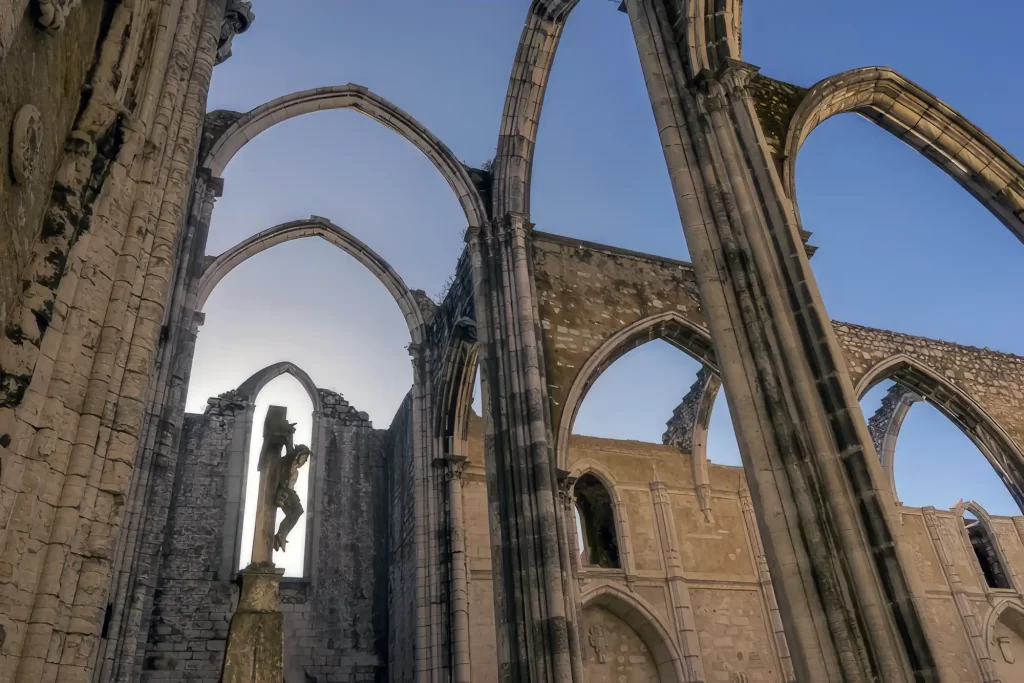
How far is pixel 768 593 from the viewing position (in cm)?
1294

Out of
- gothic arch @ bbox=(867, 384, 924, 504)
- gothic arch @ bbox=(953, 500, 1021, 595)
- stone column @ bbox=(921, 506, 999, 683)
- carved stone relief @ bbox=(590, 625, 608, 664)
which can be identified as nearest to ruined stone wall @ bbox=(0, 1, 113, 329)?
carved stone relief @ bbox=(590, 625, 608, 664)

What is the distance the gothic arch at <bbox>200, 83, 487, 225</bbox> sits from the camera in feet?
30.8

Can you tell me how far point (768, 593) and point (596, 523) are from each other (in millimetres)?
3317

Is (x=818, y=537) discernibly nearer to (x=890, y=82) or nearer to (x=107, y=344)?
(x=107, y=344)

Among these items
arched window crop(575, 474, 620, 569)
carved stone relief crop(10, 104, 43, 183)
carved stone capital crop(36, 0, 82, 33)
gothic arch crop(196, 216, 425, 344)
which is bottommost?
carved stone relief crop(10, 104, 43, 183)

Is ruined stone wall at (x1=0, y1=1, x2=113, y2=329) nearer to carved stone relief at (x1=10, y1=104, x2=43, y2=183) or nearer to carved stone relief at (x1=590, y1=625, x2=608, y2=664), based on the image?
carved stone relief at (x1=10, y1=104, x2=43, y2=183)

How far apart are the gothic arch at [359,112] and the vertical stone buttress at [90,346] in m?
5.95

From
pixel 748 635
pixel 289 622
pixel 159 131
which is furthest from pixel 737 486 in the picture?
pixel 159 131

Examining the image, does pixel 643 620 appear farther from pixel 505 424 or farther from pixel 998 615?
pixel 998 615

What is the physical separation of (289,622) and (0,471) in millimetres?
10650

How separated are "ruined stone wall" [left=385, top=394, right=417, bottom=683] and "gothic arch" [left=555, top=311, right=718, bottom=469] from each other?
350 centimetres

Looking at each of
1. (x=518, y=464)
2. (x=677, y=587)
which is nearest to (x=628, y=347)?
(x=518, y=464)

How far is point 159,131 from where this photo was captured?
3521mm

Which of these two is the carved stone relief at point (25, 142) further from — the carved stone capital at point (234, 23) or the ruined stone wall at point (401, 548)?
the ruined stone wall at point (401, 548)
